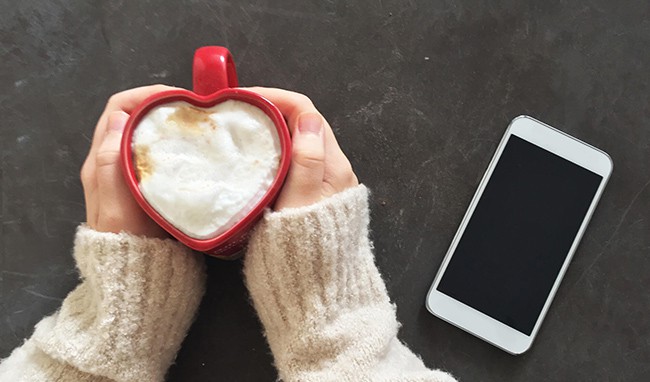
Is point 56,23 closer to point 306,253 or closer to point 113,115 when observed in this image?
point 113,115

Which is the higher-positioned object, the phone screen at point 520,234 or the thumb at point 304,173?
the thumb at point 304,173

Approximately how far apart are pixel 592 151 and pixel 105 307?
511 mm

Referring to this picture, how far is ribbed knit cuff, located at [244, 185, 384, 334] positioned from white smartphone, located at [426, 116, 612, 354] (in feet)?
0.36

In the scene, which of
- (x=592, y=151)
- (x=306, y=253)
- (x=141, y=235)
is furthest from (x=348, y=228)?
(x=592, y=151)

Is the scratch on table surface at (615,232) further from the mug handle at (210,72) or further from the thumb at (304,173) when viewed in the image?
the mug handle at (210,72)

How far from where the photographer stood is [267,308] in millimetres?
595

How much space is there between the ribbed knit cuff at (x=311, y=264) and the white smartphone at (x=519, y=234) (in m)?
0.11

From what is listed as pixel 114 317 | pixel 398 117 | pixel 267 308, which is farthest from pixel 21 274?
pixel 398 117

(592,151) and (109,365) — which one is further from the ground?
(592,151)

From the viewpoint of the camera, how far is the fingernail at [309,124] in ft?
1.89

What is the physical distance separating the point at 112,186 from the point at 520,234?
1.35 feet

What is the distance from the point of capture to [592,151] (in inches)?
26.4

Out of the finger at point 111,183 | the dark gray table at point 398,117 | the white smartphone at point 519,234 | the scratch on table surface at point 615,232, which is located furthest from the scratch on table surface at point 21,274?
the scratch on table surface at point 615,232

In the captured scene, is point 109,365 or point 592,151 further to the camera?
point 592,151
